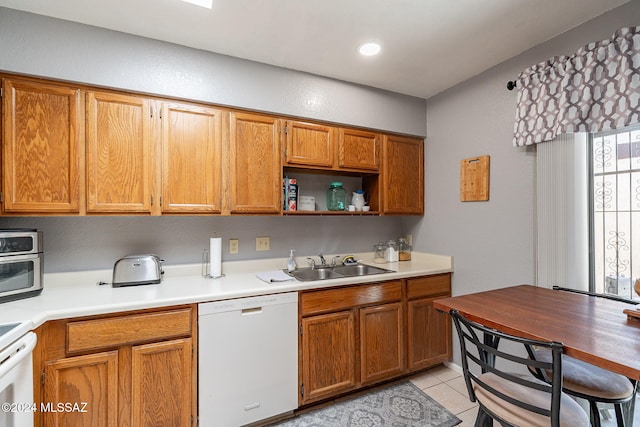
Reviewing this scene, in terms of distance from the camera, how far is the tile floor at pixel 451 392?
1882 mm

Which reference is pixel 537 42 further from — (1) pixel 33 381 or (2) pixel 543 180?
(1) pixel 33 381

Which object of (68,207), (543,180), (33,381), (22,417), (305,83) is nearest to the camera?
(22,417)

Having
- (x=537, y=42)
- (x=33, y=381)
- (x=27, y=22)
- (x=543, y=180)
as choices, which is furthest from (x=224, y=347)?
(x=537, y=42)

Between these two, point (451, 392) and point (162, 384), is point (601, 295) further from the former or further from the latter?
point (162, 384)

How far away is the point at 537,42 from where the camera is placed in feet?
6.27

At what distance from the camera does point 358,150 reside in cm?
250

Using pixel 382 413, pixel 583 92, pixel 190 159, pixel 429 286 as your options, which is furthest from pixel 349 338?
pixel 583 92

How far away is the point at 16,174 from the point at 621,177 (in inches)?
133

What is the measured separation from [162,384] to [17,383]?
60cm

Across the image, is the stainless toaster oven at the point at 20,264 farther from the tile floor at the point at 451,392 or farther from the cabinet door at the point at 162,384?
the tile floor at the point at 451,392

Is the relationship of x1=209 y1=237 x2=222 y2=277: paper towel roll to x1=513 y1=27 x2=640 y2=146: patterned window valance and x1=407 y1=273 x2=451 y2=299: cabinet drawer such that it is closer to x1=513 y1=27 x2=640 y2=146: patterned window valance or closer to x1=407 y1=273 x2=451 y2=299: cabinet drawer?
x1=407 y1=273 x2=451 y2=299: cabinet drawer

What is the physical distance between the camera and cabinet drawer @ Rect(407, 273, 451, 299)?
93.3 inches

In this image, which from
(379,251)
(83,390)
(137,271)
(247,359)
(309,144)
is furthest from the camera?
(379,251)

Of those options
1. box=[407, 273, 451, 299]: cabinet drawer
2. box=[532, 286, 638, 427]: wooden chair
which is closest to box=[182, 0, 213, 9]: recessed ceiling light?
box=[407, 273, 451, 299]: cabinet drawer
